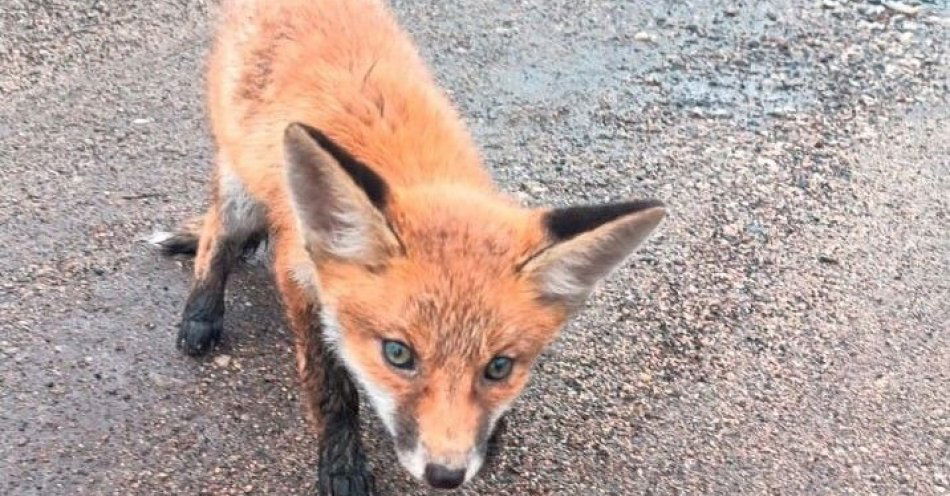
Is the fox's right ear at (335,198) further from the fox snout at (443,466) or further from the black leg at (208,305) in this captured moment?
the black leg at (208,305)

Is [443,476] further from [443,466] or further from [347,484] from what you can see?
[347,484]

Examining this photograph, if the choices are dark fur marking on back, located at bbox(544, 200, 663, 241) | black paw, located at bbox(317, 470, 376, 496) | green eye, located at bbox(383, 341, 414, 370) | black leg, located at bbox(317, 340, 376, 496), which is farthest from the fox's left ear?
black paw, located at bbox(317, 470, 376, 496)

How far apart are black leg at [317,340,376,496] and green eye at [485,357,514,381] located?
34.1 inches

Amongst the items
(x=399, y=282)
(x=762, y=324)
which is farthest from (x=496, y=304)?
(x=762, y=324)

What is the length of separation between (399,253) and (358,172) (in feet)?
1.00

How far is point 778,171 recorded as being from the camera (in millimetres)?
6512

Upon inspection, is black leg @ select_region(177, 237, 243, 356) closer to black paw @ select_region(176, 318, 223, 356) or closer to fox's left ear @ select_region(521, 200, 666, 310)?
black paw @ select_region(176, 318, 223, 356)

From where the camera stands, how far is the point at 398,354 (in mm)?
3371

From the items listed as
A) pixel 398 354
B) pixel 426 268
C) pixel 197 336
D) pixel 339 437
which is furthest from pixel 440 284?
pixel 197 336

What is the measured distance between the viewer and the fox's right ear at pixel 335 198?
10.5 ft

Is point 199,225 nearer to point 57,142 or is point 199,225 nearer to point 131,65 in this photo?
point 57,142

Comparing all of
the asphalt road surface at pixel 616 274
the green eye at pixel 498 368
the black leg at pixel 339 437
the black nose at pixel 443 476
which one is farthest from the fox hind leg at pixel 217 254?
the black nose at pixel 443 476

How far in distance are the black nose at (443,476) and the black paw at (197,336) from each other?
1818 mm

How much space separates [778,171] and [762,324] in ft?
4.96
